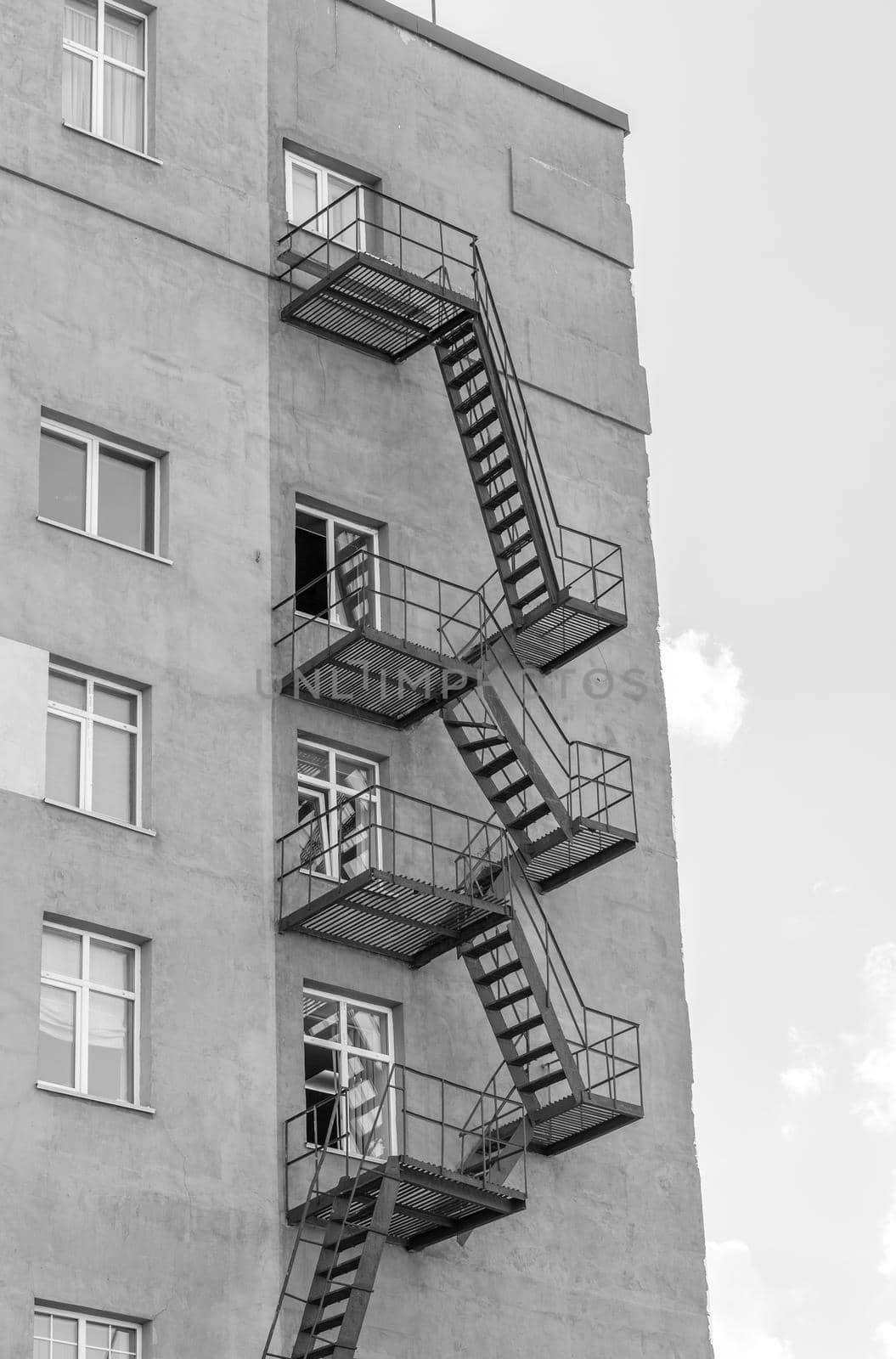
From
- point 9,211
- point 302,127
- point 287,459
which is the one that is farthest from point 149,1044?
point 302,127

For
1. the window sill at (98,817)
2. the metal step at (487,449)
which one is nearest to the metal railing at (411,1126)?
the window sill at (98,817)

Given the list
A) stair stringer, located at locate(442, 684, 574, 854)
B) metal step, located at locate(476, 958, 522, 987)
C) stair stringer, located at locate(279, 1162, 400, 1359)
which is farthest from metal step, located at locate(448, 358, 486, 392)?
stair stringer, located at locate(279, 1162, 400, 1359)

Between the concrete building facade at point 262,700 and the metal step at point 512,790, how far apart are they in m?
0.33

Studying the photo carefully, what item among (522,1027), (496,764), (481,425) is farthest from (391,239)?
(522,1027)

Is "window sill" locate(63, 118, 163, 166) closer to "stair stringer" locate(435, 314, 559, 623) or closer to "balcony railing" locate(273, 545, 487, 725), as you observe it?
"stair stringer" locate(435, 314, 559, 623)

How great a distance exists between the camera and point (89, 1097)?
28.7 m

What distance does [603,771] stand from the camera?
3591 centimetres

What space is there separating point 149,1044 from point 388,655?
6.32 meters

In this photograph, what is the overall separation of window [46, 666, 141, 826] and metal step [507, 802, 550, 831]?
5.43 m

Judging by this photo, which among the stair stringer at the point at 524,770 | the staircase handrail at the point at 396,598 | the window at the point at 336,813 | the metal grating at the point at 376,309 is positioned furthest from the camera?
the metal grating at the point at 376,309

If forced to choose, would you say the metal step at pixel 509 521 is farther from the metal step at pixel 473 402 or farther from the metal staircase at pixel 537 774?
the metal step at pixel 473 402

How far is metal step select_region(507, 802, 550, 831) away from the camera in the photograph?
3338cm

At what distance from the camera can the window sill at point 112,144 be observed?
1344 inches

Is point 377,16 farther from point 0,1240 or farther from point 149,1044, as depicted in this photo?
point 0,1240
